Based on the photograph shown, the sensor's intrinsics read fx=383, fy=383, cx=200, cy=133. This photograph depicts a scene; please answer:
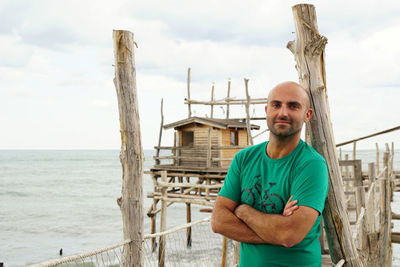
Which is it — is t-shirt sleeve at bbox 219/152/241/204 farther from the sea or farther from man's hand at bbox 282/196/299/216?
the sea

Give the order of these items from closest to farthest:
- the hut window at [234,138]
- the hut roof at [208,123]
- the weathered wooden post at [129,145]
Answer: the weathered wooden post at [129,145] < the hut roof at [208,123] < the hut window at [234,138]

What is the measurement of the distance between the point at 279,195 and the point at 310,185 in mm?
224

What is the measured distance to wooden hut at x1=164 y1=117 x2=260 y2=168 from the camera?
1759 centimetres

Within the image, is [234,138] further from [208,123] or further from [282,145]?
[282,145]

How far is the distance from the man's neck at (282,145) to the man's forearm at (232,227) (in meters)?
0.52

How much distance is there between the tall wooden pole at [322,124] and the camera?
10.7 feet

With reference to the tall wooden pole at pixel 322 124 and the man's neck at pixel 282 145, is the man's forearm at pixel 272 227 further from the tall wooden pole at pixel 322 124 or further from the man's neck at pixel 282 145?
the tall wooden pole at pixel 322 124

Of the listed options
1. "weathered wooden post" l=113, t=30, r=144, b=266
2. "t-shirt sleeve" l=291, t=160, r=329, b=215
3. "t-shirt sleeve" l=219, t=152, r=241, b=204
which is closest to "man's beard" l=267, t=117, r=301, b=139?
"t-shirt sleeve" l=291, t=160, r=329, b=215

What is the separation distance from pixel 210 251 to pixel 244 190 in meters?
17.2

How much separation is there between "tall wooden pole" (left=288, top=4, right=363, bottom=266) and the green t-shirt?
637 mm

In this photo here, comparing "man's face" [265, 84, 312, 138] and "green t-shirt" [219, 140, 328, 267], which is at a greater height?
"man's face" [265, 84, 312, 138]

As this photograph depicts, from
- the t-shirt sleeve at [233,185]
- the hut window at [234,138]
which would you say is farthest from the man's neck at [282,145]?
the hut window at [234,138]

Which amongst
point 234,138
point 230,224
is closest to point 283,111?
point 230,224

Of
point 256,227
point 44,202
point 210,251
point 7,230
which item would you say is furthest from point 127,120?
point 44,202
